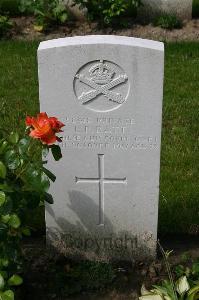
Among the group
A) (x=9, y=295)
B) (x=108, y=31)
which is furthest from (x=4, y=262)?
(x=108, y=31)

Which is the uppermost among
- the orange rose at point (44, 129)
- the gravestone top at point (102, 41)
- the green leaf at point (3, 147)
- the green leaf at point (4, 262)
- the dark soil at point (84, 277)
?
the gravestone top at point (102, 41)

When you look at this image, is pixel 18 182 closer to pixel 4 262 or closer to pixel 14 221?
pixel 14 221

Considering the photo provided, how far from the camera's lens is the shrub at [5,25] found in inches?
327

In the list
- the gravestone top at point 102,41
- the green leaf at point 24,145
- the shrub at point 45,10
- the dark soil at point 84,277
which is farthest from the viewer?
the shrub at point 45,10

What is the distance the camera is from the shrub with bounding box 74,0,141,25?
823 cm

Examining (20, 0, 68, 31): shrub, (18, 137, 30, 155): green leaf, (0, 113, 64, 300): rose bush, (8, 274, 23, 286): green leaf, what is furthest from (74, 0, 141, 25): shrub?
(8, 274, 23, 286): green leaf

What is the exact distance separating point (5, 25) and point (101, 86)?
16.2ft

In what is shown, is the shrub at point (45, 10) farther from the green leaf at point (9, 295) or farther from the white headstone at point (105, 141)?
the green leaf at point (9, 295)

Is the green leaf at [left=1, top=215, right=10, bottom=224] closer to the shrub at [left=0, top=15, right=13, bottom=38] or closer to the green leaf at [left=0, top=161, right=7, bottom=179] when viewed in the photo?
the green leaf at [left=0, top=161, right=7, bottom=179]

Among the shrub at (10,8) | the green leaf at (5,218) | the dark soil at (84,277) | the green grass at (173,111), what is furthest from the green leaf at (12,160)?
the shrub at (10,8)

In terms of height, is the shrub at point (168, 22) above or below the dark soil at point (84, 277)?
above

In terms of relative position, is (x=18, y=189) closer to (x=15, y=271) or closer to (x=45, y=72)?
(x=15, y=271)

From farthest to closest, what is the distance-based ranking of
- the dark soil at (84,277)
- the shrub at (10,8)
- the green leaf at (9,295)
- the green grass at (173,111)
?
the shrub at (10,8)
the green grass at (173,111)
the dark soil at (84,277)
the green leaf at (9,295)

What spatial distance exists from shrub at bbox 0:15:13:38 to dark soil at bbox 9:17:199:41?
0.08m
